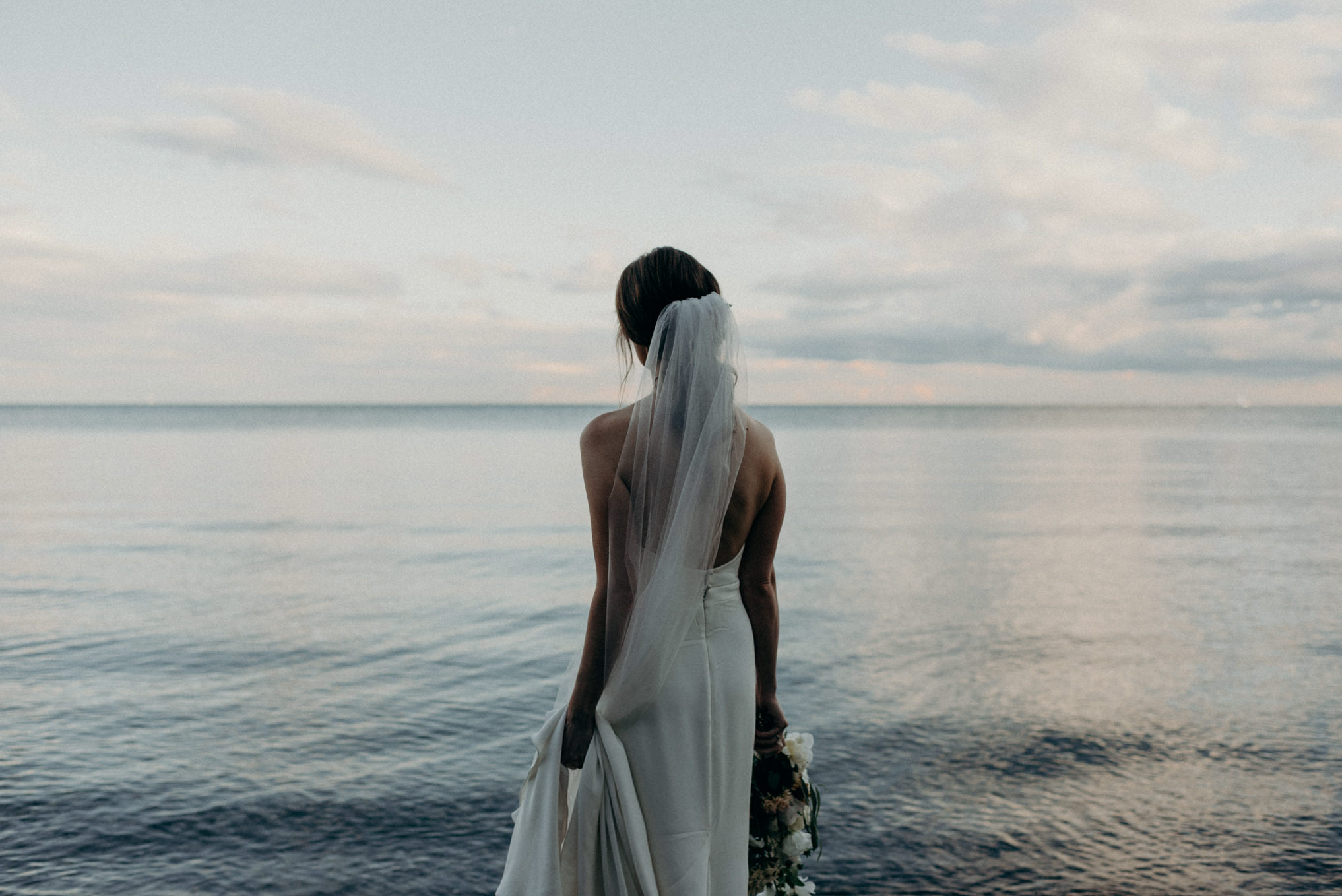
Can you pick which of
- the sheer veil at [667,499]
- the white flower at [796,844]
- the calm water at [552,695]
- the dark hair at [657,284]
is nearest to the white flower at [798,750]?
the white flower at [796,844]

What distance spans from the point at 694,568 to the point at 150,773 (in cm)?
568

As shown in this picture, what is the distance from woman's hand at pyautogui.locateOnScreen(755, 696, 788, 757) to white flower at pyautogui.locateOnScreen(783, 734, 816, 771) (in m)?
0.04

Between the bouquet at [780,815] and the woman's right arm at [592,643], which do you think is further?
the bouquet at [780,815]

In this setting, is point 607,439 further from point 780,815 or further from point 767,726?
point 780,815

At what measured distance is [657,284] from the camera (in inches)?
111

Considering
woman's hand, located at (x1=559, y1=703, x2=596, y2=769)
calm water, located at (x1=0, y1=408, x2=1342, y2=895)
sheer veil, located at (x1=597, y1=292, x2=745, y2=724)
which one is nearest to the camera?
sheer veil, located at (x1=597, y1=292, x2=745, y2=724)

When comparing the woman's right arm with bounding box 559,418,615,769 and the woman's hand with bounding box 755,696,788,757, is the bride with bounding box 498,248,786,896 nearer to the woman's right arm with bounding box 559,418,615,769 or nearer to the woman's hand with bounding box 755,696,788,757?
the woman's right arm with bounding box 559,418,615,769

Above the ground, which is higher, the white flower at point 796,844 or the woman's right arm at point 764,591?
the woman's right arm at point 764,591

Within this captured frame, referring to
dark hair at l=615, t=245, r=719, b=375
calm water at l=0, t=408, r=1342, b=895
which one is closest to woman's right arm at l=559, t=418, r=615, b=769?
dark hair at l=615, t=245, r=719, b=375

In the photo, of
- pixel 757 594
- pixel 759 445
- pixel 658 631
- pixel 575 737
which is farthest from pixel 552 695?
pixel 759 445

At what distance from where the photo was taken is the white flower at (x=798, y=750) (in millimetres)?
3164

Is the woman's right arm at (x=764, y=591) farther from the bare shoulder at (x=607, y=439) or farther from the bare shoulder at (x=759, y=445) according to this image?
the bare shoulder at (x=607, y=439)

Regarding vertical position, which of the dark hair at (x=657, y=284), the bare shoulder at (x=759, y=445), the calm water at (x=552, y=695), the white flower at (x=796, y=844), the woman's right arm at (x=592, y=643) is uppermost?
the dark hair at (x=657, y=284)

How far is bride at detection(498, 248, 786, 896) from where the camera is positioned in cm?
281
